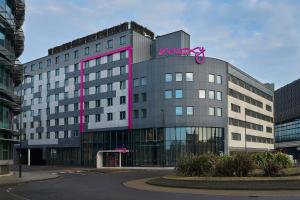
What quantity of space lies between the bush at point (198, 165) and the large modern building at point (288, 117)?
11023 cm

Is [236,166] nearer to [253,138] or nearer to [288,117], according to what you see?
[253,138]

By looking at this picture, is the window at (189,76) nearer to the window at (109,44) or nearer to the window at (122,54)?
the window at (122,54)

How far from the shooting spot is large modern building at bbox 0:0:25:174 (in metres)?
46.3

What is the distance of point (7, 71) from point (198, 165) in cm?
2862

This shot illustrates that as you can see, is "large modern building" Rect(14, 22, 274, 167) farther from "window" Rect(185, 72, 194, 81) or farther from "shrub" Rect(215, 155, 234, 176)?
"shrub" Rect(215, 155, 234, 176)

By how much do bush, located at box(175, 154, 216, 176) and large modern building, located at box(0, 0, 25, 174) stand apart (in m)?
23.1

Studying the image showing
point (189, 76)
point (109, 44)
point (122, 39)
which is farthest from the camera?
point (109, 44)

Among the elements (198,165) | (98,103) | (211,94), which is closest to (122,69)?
(98,103)

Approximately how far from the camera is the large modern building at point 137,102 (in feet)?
235

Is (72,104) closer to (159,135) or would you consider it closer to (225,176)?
(159,135)

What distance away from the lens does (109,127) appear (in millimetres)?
78562

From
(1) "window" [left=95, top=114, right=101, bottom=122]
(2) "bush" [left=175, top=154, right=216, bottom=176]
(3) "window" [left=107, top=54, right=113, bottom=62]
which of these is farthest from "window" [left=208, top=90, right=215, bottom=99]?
(2) "bush" [left=175, top=154, right=216, bottom=176]

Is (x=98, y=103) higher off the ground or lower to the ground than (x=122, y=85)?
lower

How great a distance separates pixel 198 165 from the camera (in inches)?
1206
